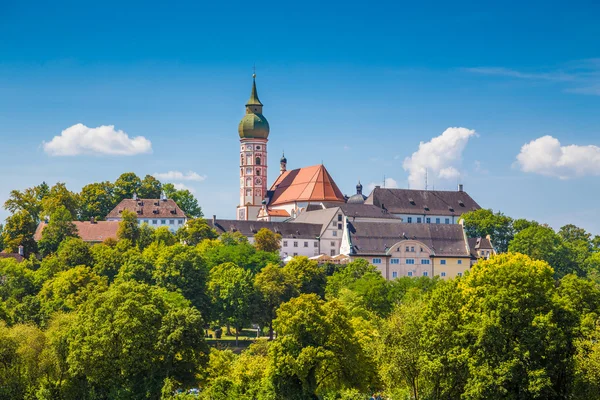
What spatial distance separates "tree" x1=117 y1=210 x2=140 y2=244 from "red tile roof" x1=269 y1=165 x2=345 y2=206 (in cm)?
3250

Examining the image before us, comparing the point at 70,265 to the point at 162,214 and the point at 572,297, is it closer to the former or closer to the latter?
the point at 162,214

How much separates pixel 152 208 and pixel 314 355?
275 ft

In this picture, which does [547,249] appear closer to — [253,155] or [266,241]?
[266,241]

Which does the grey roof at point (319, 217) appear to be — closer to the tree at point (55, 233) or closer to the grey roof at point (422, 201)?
the grey roof at point (422, 201)

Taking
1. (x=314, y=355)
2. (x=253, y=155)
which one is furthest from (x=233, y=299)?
(x=253, y=155)

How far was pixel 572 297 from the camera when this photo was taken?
2269 inches

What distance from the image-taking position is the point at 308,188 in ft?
473

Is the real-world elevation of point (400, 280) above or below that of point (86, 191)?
below

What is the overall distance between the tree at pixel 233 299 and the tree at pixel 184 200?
190 feet

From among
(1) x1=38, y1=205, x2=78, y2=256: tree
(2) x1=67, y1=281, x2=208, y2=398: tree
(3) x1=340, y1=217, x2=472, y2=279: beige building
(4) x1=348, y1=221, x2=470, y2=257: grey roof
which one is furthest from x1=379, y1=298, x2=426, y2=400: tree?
(1) x1=38, y1=205, x2=78, y2=256: tree

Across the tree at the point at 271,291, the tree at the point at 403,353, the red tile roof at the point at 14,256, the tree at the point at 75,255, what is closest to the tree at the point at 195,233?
the red tile roof at the point at 14,256

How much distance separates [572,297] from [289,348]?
1617 cm

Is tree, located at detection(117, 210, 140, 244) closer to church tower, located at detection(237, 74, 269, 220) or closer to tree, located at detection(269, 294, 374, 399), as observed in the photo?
church tower, located at detection(237, 74, 269, 220)

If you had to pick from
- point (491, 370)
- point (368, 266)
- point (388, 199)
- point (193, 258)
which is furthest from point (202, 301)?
point (388, 199)
